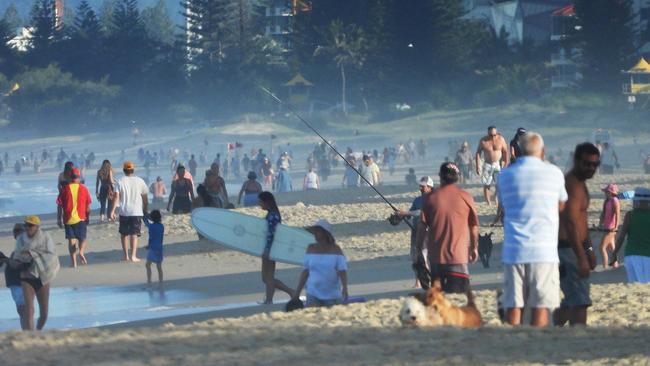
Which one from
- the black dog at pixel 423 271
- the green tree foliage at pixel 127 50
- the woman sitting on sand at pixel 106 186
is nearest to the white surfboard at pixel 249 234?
the black dog at pixel 423 271

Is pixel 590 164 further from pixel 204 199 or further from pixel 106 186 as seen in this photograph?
pixel 106 186

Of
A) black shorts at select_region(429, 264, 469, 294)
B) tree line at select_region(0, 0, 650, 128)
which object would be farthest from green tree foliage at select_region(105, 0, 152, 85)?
black shorts at select_region(429, 264, 469, 294)

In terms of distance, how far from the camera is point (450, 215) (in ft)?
30.7

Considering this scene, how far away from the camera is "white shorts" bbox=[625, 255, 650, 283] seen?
11836mm

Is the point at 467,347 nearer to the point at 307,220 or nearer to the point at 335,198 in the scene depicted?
the point at 307,220

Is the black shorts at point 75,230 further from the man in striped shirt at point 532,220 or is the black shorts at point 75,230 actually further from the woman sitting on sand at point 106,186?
the man in striped shirt at point 532,220

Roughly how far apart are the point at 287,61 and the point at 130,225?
68087 mm

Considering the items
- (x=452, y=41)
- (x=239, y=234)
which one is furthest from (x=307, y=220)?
(x=452, y=41)

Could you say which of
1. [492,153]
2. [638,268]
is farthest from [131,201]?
[638,268]

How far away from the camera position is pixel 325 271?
35.0 ft

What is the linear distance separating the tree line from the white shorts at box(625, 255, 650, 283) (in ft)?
173

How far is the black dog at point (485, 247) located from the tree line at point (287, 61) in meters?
49.9

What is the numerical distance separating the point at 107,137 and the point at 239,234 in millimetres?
71706

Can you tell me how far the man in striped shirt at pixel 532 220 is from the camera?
7.55m
